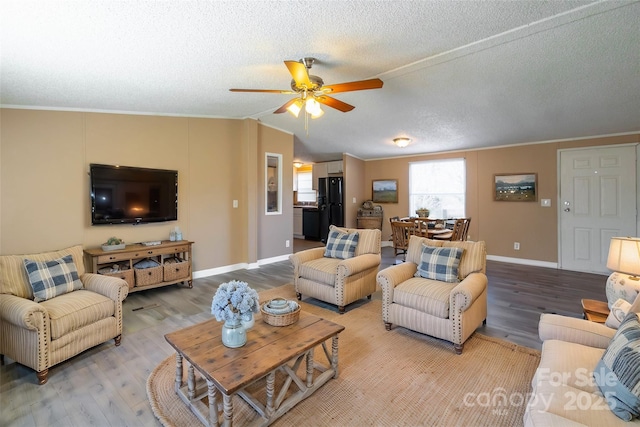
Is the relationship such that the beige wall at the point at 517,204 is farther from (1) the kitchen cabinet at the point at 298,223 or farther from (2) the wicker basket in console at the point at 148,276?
(2) the wicker basket in console at the point at 148,276

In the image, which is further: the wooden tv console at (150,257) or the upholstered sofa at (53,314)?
the wooden tv console at (150,257)

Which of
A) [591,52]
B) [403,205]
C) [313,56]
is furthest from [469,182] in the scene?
[313,56]

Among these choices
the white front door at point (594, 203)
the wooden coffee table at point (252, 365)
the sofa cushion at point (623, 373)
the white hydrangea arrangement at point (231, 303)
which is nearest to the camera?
the sofa cushion at point (623, 373)

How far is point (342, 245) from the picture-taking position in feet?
12.3

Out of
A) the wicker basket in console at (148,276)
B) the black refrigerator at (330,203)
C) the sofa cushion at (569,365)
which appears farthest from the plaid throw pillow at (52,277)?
the black refrigerator at (330,203)

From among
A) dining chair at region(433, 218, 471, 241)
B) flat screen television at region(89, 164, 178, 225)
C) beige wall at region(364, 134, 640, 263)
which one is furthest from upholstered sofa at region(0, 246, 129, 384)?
beige wall at region(364, 134, 640, 263)

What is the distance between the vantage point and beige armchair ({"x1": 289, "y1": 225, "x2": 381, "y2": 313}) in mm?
3238

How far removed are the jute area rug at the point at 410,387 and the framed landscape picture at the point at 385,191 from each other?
16.3 feet

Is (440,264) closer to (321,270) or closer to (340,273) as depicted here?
(340,273)

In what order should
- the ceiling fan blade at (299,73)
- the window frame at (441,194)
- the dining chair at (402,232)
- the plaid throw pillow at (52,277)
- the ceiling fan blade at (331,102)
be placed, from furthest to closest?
1. the window frame at (441,194)
2. the dining chair at (402,232)
3. the ceiling fan blade at (331,102)
4. the plaid throw pillow at (52,277)
5. the ceiling fan blade at (299,73)

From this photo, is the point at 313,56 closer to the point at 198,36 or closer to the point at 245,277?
the point at 198,36

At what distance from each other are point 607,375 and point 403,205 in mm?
6094

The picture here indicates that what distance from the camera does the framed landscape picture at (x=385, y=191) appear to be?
7.40 meters

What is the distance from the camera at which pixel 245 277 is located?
15.5 feet
